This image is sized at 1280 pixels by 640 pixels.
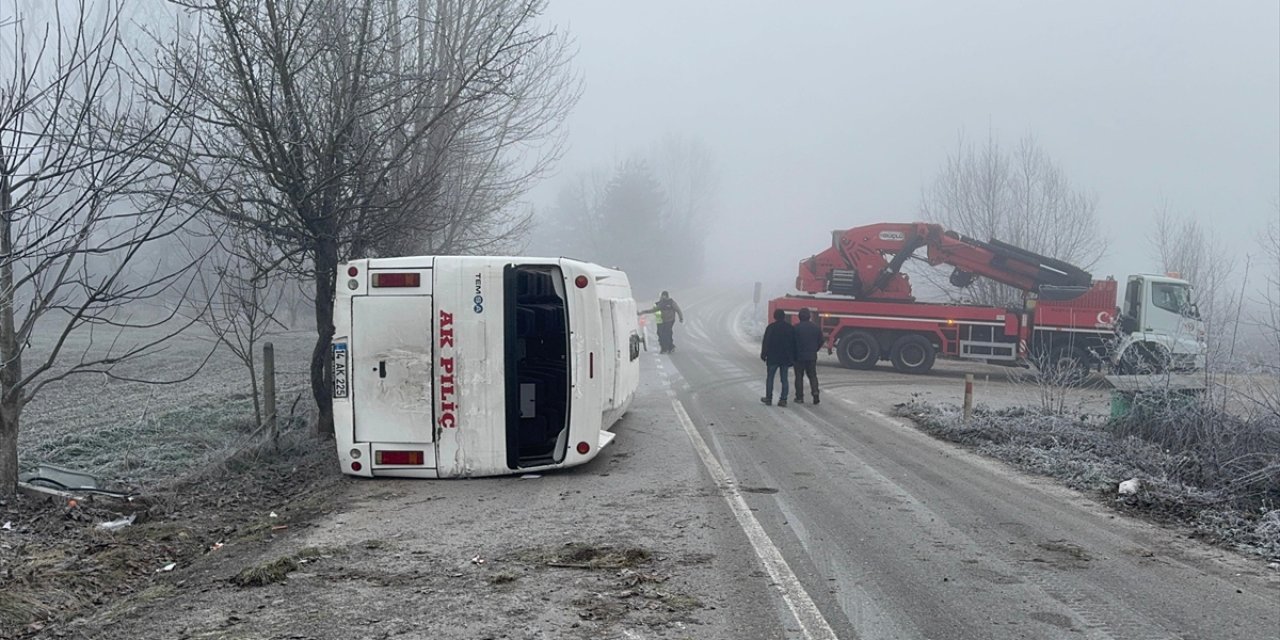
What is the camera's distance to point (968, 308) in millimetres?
23266

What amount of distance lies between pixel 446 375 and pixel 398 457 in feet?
2.94

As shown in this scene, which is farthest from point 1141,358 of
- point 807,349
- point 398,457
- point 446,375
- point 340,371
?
point 340,371

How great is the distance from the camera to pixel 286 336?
3183cm

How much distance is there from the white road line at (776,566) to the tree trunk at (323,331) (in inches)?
182

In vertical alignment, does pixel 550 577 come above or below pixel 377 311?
below

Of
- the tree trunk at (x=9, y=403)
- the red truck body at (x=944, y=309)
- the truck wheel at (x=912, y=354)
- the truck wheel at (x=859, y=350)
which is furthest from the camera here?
the truck wheel at (x=859, y=350)

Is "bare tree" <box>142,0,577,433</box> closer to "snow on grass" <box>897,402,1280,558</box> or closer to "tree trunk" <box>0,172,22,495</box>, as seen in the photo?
"tree trunk" <box>0,172,22,495</box>

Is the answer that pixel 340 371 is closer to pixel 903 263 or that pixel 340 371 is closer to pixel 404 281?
pixel 404 281

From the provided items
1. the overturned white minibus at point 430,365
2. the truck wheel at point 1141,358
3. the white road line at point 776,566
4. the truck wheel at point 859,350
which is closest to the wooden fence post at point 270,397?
the overturned white minibus at point 430,365

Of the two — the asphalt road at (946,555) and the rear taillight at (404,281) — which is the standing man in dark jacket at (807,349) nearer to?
the asphalt road at (946,555)

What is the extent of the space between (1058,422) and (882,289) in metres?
11.6

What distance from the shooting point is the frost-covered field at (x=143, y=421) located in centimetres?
1052

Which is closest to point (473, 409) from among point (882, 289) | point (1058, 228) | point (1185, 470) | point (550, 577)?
point (550, 577)

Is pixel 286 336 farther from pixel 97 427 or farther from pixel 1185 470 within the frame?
pixel 1185 470
